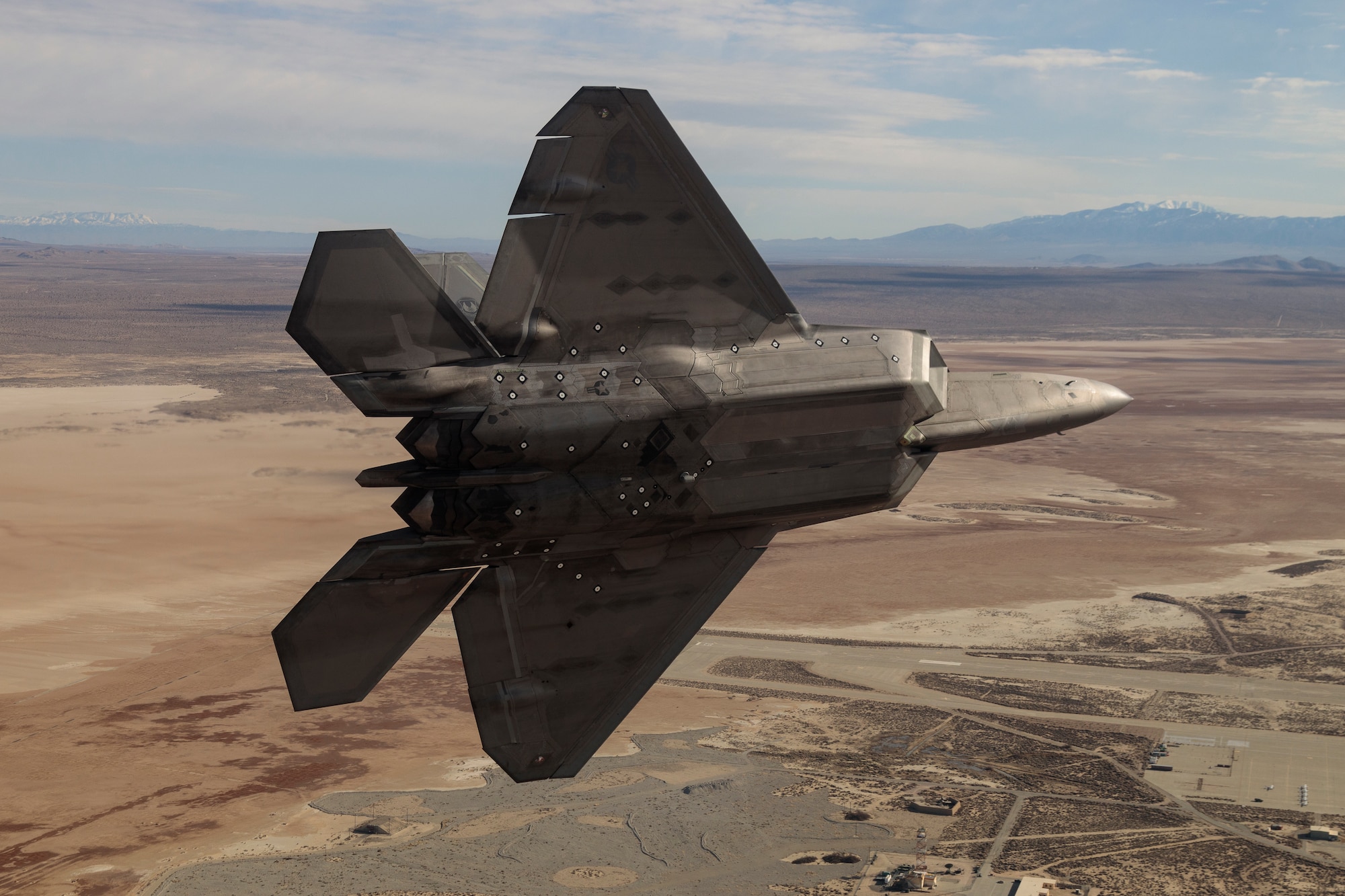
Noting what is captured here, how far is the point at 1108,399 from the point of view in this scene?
69.0 ft

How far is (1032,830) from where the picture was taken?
57.0 meters

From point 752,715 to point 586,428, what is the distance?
56.3 metres

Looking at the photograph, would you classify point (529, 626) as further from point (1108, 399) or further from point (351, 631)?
point (1108, 399)

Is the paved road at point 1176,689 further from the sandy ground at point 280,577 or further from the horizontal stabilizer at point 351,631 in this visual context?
the horizontal stabilizer at point 351,631

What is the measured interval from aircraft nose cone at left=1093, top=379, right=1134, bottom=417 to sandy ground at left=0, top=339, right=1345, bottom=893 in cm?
4499

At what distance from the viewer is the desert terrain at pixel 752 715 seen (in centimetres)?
5375

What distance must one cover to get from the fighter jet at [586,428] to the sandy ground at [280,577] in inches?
1622

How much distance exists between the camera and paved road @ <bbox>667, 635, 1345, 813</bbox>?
62719 mm

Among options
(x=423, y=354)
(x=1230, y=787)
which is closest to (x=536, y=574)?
(x=423, y=354)

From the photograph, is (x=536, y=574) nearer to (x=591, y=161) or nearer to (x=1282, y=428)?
(x=591, y=161)

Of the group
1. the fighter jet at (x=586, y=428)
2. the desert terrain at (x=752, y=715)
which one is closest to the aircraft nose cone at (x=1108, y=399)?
the fighter jet at (x=586, y=428)

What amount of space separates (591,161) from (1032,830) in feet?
161

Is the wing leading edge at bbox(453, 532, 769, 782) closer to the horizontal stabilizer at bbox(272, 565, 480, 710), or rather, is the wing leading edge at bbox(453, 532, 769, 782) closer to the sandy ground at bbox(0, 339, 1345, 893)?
the horizontal stabilizer at bbox(272, 565, 480, 710)

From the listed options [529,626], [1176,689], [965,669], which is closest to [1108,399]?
[529,626]
